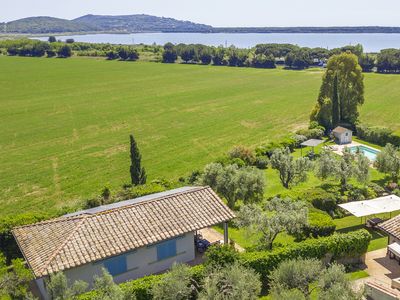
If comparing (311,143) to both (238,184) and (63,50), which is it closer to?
(238,184)

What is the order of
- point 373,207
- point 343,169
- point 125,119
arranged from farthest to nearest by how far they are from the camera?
point 125,119 → point 343,169 → point 373,207

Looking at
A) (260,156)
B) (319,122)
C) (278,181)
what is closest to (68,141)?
(260,156)

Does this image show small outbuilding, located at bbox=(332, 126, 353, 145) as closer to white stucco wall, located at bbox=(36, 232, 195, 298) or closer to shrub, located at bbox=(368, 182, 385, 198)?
shrub, located at bbox=(368, 182, 385, 198)

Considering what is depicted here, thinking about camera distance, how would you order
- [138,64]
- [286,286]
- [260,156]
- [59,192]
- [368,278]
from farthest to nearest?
[138,64]
[260,156]
[59,192]
[368,278]
[286,286]

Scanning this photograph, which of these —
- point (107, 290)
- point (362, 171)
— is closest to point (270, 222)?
point (107, 290)

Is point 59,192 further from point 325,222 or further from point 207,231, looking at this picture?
point 325,222

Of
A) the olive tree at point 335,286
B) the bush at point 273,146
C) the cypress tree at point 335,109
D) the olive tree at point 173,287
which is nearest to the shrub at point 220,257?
the olive tree at point 173,287

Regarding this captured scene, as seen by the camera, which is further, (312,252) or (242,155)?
(242,155)
